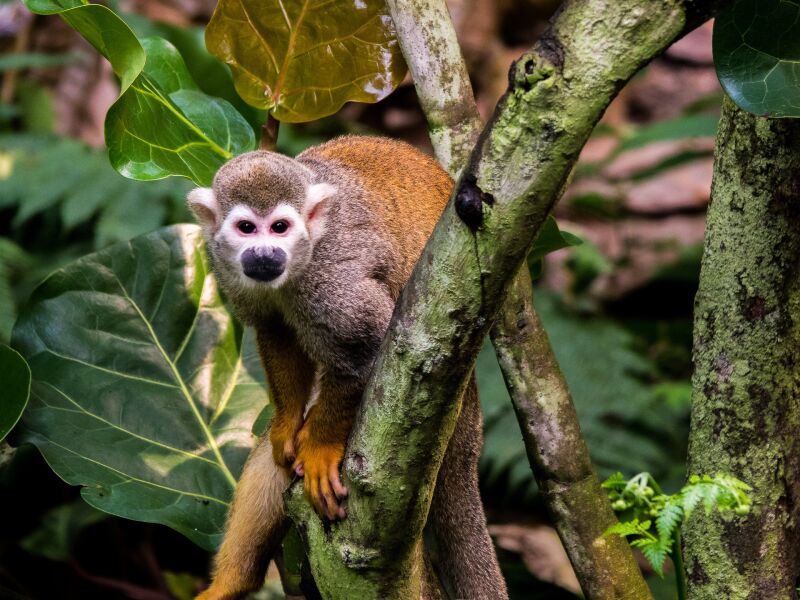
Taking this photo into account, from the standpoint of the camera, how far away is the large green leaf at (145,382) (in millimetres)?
2291

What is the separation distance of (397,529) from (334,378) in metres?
0.42

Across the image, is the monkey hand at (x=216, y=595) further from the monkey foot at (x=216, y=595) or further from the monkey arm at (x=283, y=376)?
the monkey arm at (x=283, y=376)

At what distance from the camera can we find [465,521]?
2090 millimetres

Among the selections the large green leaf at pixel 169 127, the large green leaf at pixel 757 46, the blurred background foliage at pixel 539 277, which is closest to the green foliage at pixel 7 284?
the blurred background foliage at pixel 539 277

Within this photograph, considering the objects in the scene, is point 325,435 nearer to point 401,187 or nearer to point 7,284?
point 401,187

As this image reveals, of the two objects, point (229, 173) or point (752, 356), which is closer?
point (752, 356)

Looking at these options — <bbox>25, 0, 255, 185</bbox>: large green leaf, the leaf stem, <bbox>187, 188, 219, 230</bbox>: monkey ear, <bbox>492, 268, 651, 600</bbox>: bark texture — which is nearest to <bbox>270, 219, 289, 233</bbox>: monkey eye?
<bbox>187, 188, 219, 230</bbox>: monkey ear

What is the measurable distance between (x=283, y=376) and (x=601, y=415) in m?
2.24

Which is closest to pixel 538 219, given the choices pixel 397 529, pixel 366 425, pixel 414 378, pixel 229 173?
pixel 414 378

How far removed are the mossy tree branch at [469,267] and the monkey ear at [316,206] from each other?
0.58 m

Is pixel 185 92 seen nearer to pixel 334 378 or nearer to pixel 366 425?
pixel 334 378

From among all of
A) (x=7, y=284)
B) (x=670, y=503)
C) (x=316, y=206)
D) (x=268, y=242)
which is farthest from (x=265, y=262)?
(x=7, y=284)

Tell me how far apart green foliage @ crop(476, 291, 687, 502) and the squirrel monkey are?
171 centimetres

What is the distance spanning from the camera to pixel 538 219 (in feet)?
4.19
